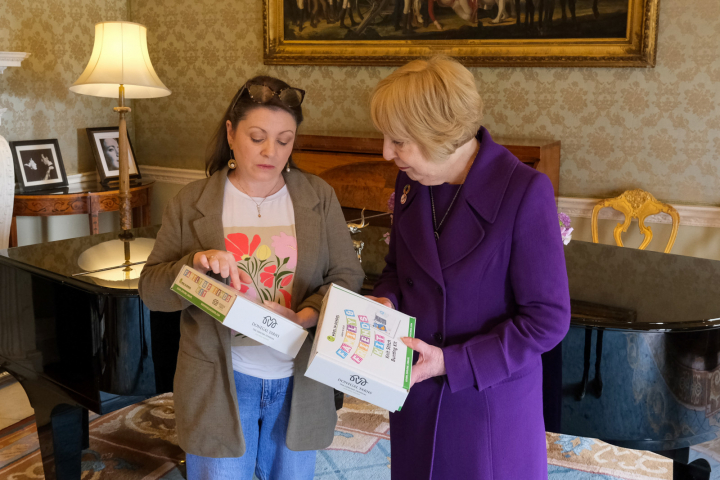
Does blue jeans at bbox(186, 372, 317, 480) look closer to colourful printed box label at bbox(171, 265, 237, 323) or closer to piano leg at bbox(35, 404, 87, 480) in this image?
colourful printed box label at bbox(171, 265, 237, 323)

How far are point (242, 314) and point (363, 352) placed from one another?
0.26 metres

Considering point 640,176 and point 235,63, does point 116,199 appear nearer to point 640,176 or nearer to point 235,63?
point 235,63

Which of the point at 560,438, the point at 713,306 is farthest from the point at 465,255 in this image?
the point at 560,438

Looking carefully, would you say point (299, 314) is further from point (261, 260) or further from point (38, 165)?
point (38, 165)

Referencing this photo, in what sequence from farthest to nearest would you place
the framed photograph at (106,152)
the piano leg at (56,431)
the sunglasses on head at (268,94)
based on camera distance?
the framed photograph at (106,152) < the piano leg at (56,431) < the sunglasses on head at (268,94)

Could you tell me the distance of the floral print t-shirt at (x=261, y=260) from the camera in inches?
59.7

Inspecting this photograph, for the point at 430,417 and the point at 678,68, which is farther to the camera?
the point at 678,68

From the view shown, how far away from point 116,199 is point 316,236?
3.43m

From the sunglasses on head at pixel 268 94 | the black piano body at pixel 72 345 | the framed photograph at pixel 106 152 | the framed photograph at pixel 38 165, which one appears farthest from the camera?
the framed photograph at pixel 106 152

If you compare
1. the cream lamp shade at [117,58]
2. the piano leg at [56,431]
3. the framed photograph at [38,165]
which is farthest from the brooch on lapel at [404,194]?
the framed photograph at [38,165]

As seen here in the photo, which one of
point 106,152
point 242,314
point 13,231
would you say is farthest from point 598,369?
point 106,152

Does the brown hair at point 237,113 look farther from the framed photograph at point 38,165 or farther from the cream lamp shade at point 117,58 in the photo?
the framed photograph at point 38,165

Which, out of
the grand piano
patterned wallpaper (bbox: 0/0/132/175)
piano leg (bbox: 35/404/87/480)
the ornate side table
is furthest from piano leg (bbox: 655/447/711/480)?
patterned wallpaper (bbox: 0/0/132/175)

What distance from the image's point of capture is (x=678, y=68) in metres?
3.53
